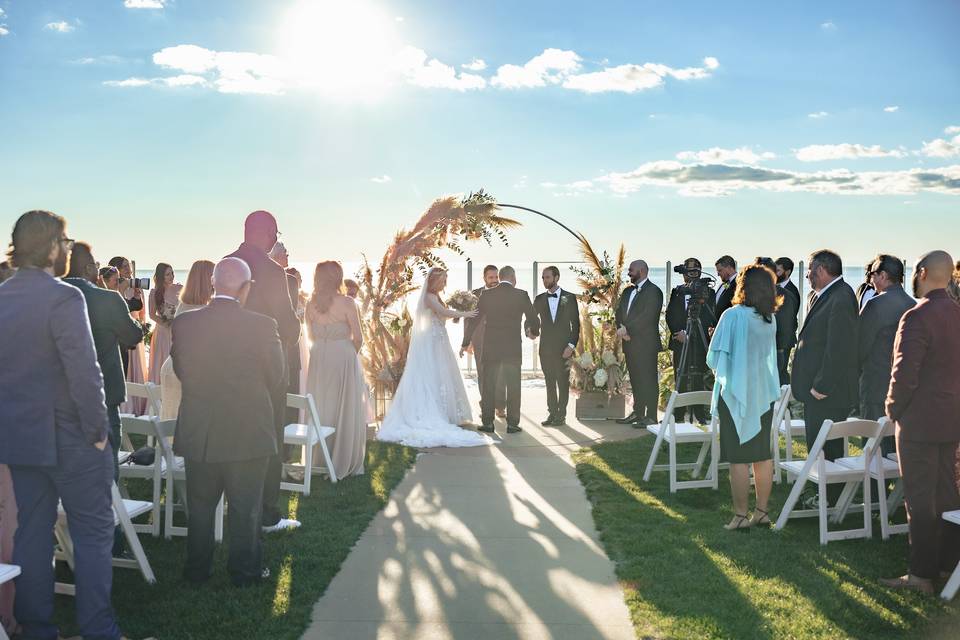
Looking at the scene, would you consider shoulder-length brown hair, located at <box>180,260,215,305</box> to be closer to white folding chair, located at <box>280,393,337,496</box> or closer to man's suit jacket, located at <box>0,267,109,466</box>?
white folding chair, located at <box>280,393,337,496</box>

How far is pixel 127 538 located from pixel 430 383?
5689 mm

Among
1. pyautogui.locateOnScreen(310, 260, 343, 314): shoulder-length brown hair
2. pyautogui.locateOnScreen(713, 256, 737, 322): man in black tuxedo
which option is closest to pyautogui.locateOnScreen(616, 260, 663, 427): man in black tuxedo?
pyautogui.locateOnScreen(713, 256, 737, 322): man in black tuxedo

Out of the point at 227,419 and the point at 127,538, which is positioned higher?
the point at 227,419

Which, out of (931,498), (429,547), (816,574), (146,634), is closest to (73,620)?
(146,634)

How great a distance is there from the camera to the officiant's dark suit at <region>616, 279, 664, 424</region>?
34.8 feet

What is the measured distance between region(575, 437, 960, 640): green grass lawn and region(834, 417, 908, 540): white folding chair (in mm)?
121

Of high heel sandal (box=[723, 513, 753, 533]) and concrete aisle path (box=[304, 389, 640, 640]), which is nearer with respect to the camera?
concrete aisle path (box=[304, 389, 640, 640])

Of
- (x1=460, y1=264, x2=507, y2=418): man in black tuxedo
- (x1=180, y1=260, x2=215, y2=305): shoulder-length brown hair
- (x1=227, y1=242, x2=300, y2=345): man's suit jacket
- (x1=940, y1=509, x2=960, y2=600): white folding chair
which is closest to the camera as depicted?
(x1=940, y1=509, x2=960, y2=600): white folding chair

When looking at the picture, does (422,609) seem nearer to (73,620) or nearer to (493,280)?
(73,620)

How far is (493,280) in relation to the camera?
1116 cm

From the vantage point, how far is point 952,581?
4816 mm

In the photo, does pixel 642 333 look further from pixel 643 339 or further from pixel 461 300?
pixel 461 300

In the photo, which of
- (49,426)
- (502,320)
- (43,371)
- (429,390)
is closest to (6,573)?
(49,426)

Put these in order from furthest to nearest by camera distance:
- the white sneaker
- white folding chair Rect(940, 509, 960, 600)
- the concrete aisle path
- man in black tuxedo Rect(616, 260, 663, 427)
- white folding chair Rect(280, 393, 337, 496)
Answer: man in black tuxedo Rect(616, 260, 663, 427)
white folding chair Rect(280, 393, 337, 496)
the white sneaker
white folding chair Rect(940, 509, 960, 600)
the concrete aisle path
